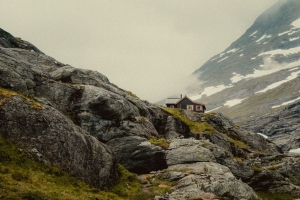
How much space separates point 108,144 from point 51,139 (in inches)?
538

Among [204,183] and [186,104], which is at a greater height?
[186,104]

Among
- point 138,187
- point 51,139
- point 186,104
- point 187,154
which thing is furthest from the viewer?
point 186,104

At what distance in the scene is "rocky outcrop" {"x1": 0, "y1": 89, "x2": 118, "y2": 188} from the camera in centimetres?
2762

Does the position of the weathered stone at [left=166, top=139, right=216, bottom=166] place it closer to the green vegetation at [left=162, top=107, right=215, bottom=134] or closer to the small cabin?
the green vegetation at [left=162, top=107, right=215, bottom=134]

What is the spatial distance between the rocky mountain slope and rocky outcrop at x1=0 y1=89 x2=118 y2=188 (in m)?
0.09

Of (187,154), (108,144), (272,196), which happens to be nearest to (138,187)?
(108,144)

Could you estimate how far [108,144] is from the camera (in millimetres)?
41812

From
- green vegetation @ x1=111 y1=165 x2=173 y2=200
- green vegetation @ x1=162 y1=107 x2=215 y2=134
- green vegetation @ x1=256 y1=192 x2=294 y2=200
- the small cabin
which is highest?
the small cabin

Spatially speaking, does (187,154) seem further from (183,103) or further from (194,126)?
(183,103)

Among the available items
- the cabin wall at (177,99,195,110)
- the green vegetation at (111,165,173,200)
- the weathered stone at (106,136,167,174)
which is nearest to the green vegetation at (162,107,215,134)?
the weathered stone at (106,136,167,174)

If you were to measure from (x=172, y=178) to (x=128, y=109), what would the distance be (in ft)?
50.4

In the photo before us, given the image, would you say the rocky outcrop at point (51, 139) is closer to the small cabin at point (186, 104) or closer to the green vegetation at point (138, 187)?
the green vegetation at point (138, 187)

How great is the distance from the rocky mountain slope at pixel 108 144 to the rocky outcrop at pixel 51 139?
0.30 ft

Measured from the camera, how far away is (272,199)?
43188 millimetres
